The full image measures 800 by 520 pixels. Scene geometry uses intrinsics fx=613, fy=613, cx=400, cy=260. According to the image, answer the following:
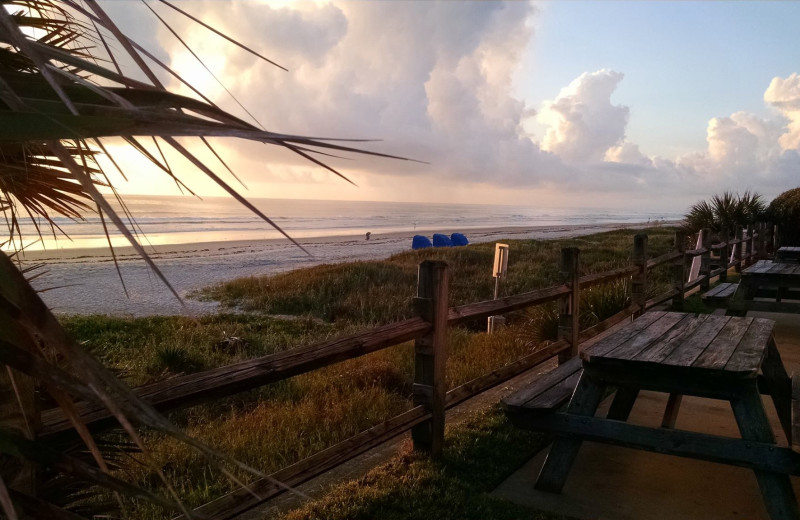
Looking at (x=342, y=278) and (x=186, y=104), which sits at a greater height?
(x=186, y=104)

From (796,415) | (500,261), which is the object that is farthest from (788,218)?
(796,415)

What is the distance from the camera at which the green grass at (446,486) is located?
10.3 ft

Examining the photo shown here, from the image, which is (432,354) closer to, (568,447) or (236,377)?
(568,447)

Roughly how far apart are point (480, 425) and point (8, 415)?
3701 mm

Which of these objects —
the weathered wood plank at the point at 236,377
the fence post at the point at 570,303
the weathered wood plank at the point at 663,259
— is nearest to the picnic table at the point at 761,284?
the weathered wood plank at the point at 663,259

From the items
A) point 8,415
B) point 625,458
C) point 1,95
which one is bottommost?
point 625,458

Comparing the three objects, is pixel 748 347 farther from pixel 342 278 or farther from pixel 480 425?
pixel 342 278

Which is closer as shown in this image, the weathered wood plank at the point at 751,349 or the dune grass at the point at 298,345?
the weathered wood plank at the point at 751,349

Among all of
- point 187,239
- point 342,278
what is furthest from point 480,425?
point 187,239

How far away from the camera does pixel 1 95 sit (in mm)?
657

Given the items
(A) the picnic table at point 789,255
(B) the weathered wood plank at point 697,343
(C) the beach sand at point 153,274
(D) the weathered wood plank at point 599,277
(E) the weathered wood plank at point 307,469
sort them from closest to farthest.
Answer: (E) the weathered wood plank at point 307,469
(B) the weathered wood plank at point 697,343
(D) the weathered wood plank at point 599,277
(A) the picnic table at point 789,255
(C) the beach sand at point 153,274

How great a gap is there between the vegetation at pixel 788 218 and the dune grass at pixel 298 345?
6954 millimetres

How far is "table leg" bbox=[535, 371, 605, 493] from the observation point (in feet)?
10.4

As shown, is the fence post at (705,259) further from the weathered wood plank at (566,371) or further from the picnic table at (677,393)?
the picnic table at (677,393)
